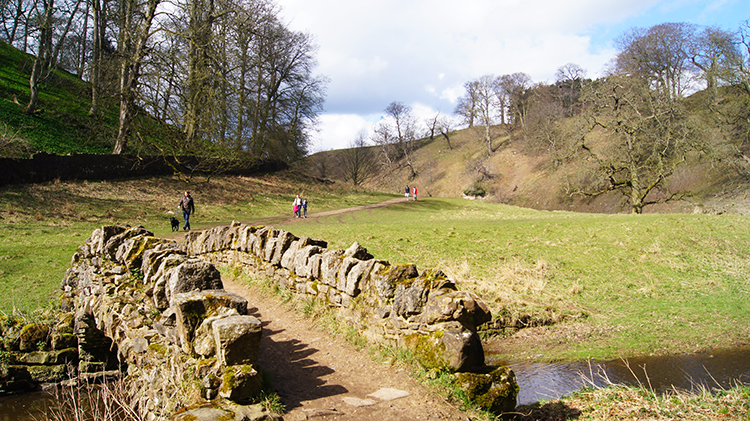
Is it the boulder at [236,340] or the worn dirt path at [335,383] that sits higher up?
the boulder at [236,340]

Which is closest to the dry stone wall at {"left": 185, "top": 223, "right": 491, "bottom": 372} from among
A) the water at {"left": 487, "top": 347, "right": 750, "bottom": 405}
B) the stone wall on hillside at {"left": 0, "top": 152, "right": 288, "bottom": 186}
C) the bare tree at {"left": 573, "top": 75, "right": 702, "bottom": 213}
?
the water at {"left": 487, "top": 347, "right": 750, "bottom": 405}

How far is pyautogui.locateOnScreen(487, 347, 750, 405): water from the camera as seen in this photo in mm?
6906

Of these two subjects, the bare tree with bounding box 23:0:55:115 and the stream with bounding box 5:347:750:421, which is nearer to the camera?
the stream with bounding box 5:347:750:421

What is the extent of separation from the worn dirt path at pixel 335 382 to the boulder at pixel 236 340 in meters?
→ 0.62

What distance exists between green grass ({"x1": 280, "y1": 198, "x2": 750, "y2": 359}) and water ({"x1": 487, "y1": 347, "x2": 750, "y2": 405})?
1.14ft

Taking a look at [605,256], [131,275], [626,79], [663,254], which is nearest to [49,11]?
[131,275]

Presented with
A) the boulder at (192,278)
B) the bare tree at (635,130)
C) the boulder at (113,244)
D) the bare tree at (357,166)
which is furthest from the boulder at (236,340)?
the bare tree at (357,166)

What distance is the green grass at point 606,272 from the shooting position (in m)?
9.28

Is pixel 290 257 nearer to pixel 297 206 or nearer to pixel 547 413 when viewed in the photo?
pixel 547 413

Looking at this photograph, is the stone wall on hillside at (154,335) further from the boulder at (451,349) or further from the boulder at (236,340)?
the boulder at (451,349)

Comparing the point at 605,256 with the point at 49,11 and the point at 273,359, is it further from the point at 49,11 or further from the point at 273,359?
the point at 49,11

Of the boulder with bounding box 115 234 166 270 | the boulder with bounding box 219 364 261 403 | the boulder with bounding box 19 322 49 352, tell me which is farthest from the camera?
the boulder with bounding box 19 322 49 352

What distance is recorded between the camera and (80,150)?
27.4 metres

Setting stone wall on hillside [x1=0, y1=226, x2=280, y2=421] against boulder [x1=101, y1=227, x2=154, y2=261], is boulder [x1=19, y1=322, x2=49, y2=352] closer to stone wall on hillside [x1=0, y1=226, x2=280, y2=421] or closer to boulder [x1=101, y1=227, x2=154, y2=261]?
stone wall on hillside [x1=0, y1=226, x2=280, y2=421]
